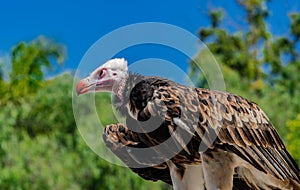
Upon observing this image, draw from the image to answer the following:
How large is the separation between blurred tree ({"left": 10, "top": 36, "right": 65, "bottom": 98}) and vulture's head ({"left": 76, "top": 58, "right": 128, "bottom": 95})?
11.9 metres

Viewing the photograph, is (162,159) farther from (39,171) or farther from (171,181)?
(39,171)

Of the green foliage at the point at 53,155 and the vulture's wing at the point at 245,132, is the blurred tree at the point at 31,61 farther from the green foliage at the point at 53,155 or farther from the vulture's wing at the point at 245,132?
the vulture's wing at the point at 245,132

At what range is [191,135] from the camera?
4445 millimetres

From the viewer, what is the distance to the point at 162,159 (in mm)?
4762

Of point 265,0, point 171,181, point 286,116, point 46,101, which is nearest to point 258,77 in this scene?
point 265,0

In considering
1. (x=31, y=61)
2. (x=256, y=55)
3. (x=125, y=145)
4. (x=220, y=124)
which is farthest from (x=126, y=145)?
(x=256, y=55)

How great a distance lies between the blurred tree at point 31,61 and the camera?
16844 millimetres

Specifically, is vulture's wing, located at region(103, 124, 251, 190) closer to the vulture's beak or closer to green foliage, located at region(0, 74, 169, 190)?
the vulture's beak

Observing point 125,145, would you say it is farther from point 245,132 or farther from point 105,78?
point 245,132

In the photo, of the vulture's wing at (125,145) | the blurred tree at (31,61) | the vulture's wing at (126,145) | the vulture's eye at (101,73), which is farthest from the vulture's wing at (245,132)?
the blurred tree at (31,61)

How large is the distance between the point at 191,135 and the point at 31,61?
13.3 m

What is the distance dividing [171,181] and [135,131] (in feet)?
2.26

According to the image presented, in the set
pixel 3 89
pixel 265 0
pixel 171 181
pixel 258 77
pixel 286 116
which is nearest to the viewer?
pixel 171 181

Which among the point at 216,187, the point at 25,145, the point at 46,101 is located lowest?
the point at 216,187
